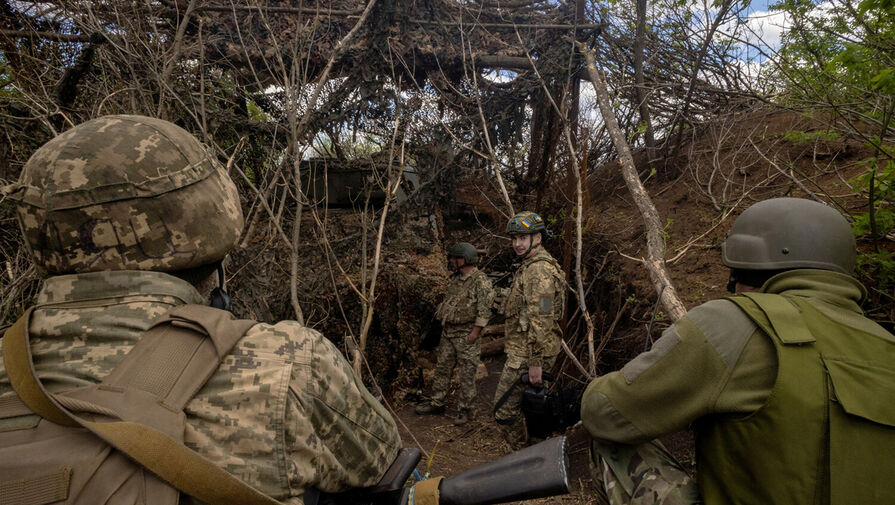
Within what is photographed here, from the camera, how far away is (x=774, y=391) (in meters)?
1.34

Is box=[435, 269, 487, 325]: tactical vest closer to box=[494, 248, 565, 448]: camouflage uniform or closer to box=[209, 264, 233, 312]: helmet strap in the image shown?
box=[494, 248, 565, 448]: camouflage uniform

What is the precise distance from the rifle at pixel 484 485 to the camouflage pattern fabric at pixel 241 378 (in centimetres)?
15

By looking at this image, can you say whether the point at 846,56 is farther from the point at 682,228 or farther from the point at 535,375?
the point at 535,375

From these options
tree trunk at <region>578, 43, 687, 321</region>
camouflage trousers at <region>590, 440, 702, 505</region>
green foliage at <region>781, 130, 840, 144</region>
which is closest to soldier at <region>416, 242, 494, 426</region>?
tree trunk at <region>578, 43, 687, 321</region>

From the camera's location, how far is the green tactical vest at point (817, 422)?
1279 millimetres

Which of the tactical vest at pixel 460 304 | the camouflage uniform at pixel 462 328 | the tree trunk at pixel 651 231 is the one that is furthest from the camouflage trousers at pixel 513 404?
the tree trunk at pixel 651 231

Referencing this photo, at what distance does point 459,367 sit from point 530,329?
1675mm

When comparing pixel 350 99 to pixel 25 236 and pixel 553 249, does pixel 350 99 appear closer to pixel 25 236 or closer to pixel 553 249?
pixel 553 249

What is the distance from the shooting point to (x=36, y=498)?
79 cm

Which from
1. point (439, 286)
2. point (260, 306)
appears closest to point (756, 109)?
point (439, 286)

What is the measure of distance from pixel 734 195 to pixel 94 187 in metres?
5.91

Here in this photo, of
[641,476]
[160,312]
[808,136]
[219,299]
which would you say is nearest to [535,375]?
[641,476]

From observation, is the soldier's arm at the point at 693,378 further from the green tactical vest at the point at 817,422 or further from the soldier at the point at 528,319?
the soldier at the point at 528,319

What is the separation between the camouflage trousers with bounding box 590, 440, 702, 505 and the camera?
5.34 ft
